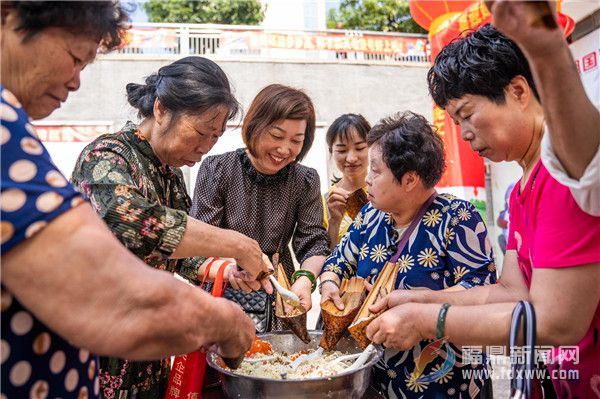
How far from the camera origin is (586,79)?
5723mm

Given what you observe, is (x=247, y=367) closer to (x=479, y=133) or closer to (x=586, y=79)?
(x=479, y=133)

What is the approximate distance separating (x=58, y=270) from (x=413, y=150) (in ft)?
5.37

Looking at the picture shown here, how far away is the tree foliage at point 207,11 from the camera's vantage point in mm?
16938

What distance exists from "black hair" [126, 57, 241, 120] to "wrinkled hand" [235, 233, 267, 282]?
58 cm

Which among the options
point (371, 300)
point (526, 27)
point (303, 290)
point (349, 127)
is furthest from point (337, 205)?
point (526, 27)

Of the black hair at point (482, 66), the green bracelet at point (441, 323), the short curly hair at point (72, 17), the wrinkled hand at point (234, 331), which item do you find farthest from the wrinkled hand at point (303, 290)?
the short curly hair at point (72, 17)

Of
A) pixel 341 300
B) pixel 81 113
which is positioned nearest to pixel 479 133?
pixel 341 300

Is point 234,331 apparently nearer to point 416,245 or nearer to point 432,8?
point 416,245

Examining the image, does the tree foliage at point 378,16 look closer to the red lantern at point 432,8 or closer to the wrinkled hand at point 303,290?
the red lantern at point 432,8

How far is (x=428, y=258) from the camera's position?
199cm

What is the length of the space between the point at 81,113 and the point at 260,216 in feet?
29.8

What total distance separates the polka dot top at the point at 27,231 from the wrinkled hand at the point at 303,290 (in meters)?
1.18

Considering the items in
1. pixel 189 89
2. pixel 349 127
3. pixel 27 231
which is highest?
pixel 349 127

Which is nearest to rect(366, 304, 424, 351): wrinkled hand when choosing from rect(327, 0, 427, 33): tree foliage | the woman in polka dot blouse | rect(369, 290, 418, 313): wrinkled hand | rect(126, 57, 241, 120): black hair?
rect(369, 290, 418, 313): wrinkled hand
